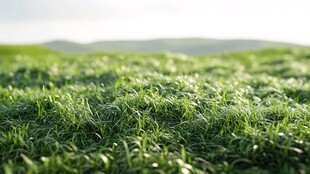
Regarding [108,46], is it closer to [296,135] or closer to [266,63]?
[266,63]

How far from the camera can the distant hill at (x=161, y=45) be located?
12556 cm

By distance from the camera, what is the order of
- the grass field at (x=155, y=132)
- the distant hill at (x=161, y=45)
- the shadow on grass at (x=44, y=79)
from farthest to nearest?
1. the distant hill at (x=161, y=45)
2. the shadow on grass at (x=44, y=79)
3. the grass field at (x=155, y=132)

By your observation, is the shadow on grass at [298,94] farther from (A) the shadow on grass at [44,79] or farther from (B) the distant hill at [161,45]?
(B) the distant hill at [161,45]

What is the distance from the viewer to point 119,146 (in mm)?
6742

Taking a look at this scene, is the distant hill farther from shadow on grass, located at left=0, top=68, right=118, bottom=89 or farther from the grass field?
the grass field

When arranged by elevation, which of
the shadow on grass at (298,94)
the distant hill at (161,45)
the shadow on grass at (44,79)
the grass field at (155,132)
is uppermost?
the grass field at (155,132)

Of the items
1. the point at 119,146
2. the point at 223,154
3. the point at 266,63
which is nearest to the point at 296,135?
the point at 223,154

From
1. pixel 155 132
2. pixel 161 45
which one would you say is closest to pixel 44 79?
pixel 155 132

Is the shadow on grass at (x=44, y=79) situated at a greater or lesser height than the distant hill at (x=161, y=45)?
Result: greater

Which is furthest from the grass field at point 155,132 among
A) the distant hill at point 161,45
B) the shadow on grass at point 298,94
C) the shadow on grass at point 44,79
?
the distant hill at point 161,45

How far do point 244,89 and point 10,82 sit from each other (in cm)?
890

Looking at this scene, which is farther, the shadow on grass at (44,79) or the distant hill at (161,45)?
the distant hill at (161,45)

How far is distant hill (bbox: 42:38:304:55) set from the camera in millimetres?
125562

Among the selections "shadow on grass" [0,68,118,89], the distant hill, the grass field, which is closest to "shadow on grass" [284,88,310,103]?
the grass field
